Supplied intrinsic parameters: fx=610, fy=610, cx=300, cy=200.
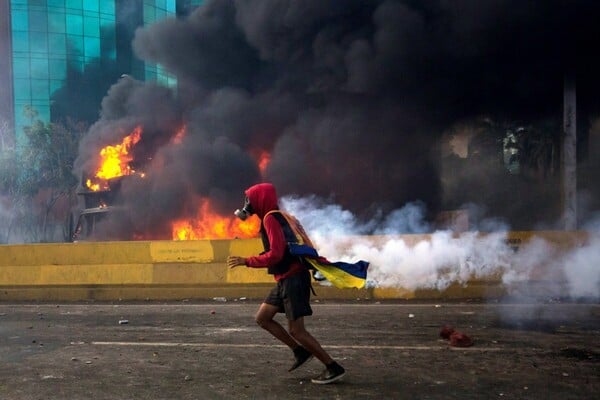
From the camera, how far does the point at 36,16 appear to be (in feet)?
146

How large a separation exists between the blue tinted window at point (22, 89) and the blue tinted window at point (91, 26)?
18.6ft

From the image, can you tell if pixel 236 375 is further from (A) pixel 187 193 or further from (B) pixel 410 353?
(A) pixel 187 193

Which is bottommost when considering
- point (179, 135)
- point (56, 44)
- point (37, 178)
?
point (37, 178)

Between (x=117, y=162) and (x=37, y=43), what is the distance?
1042 inches

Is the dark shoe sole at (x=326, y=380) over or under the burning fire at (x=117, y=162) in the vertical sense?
under

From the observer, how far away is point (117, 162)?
2316 centimetres

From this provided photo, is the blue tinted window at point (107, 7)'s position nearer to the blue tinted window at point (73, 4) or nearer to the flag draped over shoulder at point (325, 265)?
the blue tinted window at point (73, 4)

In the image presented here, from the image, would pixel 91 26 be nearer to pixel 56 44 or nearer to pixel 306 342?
pixel 56 44

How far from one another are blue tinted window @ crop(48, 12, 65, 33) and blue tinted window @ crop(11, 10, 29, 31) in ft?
5.16

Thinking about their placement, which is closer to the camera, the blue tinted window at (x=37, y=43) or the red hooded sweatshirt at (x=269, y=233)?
the red hooded sweatshirt at (x=269, y=233)

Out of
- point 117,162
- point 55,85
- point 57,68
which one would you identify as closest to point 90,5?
point 57,68

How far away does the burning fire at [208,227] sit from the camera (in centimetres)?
1917

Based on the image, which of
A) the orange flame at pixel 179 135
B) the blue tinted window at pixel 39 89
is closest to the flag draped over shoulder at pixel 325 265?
the orange flame at pixel 179 135

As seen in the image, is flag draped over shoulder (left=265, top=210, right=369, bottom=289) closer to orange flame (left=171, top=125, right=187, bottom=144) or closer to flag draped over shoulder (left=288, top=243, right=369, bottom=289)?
flag draped over shoulder (left=288, top=243, right=369, bottom=289)
